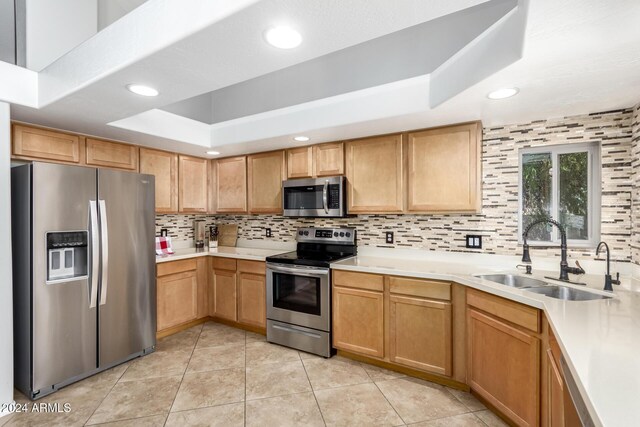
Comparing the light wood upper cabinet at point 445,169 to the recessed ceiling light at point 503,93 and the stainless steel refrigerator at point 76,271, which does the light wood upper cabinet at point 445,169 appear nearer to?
the recessed ceiling light at point 503,93

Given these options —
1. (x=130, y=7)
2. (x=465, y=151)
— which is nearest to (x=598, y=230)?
(x=465, y=151)

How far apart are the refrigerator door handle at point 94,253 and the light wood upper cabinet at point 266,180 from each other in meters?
1.56

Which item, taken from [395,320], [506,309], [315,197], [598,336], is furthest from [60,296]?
[598,336]

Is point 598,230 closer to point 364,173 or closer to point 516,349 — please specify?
point 516,349

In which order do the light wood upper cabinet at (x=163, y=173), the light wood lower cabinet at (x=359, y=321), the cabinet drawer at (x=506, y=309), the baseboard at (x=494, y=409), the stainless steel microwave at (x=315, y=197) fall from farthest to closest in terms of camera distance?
1. the light wood upper cabinet at (x=163, y=173)
2. the stainless steel microwave at (x=315, y=197)
3. the light wood lower cabinet at (x=359, y=321)
4. the baseboard at (x=494, y=409)
5. the cabinet drawer at (x=506, y=309)

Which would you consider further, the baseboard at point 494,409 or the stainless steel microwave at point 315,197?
the stainless steel microwave at point 315,197

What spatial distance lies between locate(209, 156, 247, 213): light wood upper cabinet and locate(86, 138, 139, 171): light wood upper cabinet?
3.15 feet

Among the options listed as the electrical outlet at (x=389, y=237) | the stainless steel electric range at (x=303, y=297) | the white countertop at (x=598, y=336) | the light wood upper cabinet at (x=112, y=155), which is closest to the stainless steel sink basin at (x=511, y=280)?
the white countertop at (x=598, y=336)

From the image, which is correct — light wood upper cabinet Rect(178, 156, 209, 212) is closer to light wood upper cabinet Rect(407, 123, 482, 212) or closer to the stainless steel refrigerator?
the stainless steel refrigerator

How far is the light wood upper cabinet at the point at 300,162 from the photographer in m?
3.21

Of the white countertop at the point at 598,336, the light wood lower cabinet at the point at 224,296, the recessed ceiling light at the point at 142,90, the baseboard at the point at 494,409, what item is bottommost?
the baseboard at the point at 494,409

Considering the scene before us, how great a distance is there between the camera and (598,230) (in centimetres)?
220

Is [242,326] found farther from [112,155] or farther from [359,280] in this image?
[112,155]

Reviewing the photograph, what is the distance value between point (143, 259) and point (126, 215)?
0.43 m
